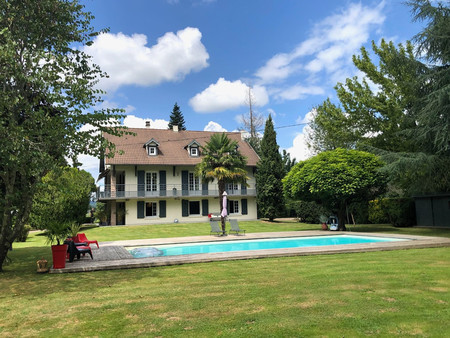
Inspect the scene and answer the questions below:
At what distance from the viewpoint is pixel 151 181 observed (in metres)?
32.7

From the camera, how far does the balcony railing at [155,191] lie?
3106 centimetres

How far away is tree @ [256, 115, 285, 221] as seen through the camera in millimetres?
32125

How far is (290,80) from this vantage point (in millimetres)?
19922

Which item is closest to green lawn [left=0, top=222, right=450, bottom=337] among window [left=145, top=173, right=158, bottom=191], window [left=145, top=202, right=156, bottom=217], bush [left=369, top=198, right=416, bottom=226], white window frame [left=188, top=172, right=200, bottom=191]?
bush [left=369, top=198, right=416, bottom=226]

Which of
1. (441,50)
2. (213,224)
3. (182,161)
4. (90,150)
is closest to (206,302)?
(90,150)

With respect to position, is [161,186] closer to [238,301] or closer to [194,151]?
[194,151]

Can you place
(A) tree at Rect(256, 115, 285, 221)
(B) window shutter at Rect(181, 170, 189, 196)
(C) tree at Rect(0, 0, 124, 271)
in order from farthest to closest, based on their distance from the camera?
(B) window shutter at Rect(181, 170, 189, 196), (A) tree at Rect(256, 115, 285, 221), (C) tree at Rect(0, 0, 124, 271)

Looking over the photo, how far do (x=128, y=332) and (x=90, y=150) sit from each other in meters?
6.11

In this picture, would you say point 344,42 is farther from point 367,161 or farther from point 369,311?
point 369,311

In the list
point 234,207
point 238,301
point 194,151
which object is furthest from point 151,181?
point 238,301

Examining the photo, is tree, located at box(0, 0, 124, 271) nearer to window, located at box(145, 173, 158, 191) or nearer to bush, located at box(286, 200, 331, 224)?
bush, located at box(286, 200, 331, 224)

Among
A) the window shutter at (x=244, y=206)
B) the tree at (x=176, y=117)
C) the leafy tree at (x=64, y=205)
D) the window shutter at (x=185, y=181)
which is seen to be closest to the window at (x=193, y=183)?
the window shutter at (x=185, y=181)

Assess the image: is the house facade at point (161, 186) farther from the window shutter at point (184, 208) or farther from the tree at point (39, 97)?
the tree at point (39, 97)

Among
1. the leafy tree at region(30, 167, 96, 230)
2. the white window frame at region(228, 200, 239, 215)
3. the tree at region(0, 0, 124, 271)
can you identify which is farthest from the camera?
the white window frame at region(228, 200, 239, 215)
